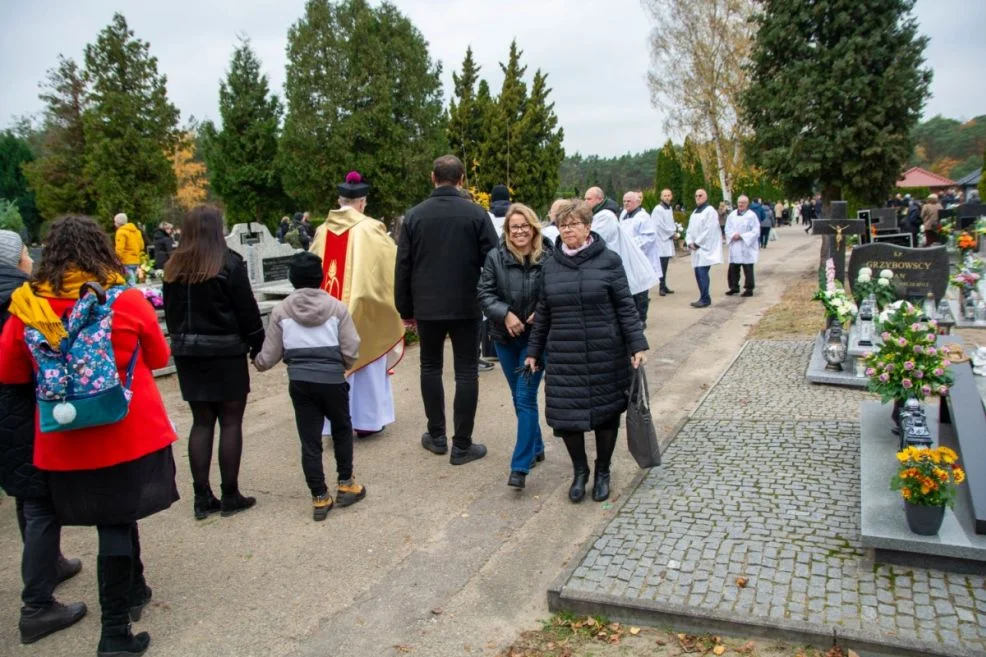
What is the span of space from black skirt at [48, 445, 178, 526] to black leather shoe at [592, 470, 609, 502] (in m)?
2.57

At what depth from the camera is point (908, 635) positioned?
300 centimetres

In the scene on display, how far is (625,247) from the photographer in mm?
7133

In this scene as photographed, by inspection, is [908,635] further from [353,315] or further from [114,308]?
[353,315]

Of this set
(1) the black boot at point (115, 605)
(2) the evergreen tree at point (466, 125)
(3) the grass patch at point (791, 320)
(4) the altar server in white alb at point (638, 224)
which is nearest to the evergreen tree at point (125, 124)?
(2) the evergreen tree at point (466, 125)

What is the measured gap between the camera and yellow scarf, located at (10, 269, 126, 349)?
9.84ft

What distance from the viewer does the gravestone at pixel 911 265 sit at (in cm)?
857

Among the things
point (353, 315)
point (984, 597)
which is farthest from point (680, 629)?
point (353, 315)

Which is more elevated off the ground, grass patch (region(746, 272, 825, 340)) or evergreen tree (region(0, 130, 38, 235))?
evergreen tree (region(0, 130, 38, 235))

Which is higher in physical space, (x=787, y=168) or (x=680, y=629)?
(x=787, y=168)

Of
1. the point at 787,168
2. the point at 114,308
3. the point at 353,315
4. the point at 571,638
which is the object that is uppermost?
the point at 787,168

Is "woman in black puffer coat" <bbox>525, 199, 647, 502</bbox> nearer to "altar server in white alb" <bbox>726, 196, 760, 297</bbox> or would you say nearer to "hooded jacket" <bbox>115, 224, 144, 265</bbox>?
"altar server in white alb" <bbox>726, 196, 760, 297</bbox>

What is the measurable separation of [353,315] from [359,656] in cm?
306

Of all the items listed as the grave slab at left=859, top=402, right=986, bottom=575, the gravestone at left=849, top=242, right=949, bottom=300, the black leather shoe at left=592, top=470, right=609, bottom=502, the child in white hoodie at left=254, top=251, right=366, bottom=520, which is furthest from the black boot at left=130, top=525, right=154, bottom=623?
the gravestone at left=849, top=242, right=949, bottom=300

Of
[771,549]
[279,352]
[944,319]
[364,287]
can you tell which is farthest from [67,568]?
[944,319]
